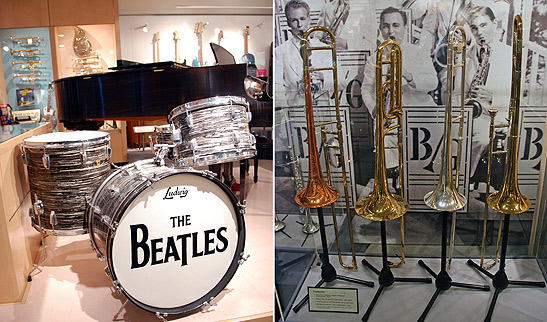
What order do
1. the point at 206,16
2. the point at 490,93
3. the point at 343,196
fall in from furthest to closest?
the point at 206,16 → the point at 343,196 → the point at 490,93

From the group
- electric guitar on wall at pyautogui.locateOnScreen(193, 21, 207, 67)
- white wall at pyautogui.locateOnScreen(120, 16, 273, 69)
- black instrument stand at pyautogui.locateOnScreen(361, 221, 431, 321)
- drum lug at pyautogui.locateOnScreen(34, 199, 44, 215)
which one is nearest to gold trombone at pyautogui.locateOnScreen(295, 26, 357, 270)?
black instrument stand at pyautogui.locateOnScreen(361, 221, 431, 321)

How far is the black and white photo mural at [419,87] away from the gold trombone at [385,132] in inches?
1.0

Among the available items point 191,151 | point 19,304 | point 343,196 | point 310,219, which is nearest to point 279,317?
point 310,219

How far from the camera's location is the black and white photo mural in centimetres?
122

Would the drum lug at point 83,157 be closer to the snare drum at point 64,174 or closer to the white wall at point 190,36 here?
the snare drum at point 64,174

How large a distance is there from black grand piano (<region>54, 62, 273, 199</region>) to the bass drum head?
0.82 meters

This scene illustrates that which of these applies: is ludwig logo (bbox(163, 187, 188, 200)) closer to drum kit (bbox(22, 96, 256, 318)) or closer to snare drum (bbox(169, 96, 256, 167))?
drum kit (bbox(22, 96, 256, 318))

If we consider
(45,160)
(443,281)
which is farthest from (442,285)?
(45,160)

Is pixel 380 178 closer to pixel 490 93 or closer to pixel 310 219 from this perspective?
pixel 310 219

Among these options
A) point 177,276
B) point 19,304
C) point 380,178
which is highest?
point 380,178

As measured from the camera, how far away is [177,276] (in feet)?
5.34

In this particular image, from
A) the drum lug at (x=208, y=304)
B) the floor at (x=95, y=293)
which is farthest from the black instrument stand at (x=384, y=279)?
the drum lug at (x=208, y=304)

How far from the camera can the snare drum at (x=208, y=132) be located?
1.74 m

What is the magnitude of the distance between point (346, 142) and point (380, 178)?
0.55 ft
